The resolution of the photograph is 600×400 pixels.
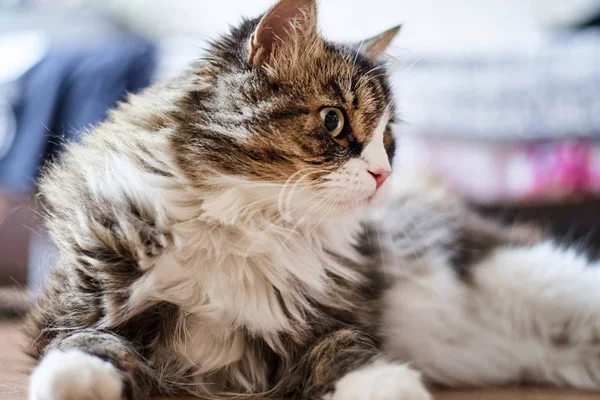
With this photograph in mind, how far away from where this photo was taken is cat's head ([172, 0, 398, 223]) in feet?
3.51

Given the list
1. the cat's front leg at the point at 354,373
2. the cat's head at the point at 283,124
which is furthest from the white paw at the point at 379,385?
the cat's head at the point at 283,124

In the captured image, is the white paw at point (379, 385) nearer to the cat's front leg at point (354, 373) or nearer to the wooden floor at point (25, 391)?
the cat's front leg at point (354, 373)

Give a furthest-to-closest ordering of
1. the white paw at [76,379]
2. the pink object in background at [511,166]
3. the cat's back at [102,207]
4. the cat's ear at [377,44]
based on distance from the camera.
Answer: the pink object in background at [511,166] → the cat's ear at [377,44] → the cat's back at [102,207] → the white paw at [76,379]

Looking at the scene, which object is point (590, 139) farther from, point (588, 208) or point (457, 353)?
point (457, 353)

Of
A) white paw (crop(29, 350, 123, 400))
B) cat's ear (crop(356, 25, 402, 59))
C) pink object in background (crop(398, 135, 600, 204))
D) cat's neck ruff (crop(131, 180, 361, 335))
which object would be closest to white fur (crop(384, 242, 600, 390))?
cat's neck ruff (crop(131, 180, 361, 335))

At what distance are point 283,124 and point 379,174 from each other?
22cm

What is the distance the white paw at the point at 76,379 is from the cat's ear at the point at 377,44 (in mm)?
878

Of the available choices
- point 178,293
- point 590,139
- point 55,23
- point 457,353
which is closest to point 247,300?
point 178,293

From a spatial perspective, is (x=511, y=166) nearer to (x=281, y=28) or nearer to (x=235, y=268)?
(x=281, y=28)

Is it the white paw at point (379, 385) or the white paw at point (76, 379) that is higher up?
the white paw at point (379, 385)

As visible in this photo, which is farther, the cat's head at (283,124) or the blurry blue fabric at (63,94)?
the blurry blue fabric at (63,94)

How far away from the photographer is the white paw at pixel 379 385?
91 cm

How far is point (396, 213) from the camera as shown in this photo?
1.63 meters

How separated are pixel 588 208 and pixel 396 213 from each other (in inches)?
61.3
